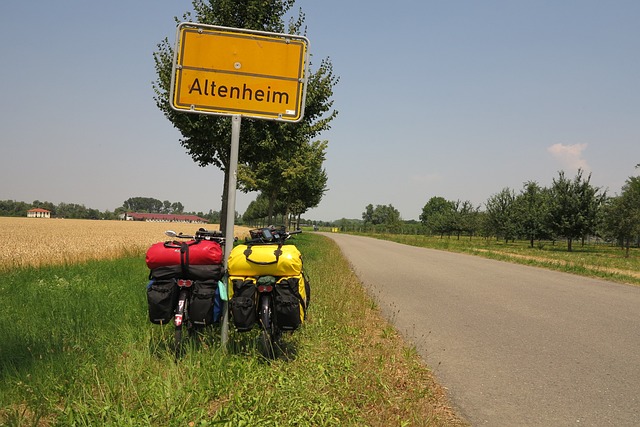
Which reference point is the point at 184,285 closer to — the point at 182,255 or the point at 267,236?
the point at 182,255

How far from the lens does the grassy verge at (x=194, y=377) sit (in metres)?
2.81

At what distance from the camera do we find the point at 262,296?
3.73 meters

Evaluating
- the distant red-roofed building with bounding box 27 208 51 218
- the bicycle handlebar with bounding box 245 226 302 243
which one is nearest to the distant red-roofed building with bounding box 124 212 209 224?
the distant red-roofed building with bounding box 27 208 51 218

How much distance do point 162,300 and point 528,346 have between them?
465 cm

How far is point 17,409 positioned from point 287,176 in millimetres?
17972

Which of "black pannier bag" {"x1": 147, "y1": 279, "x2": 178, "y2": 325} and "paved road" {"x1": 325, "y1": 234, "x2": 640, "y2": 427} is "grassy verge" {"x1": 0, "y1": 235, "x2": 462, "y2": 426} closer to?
"black pannier bag" {"x1": 147, "y1": 279, "x2": 178, "y2": 325}

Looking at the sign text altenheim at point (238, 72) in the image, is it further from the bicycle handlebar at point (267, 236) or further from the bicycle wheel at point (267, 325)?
the bicycle wheel at point (267, 325)

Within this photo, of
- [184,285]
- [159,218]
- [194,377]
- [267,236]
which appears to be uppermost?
[267,236]

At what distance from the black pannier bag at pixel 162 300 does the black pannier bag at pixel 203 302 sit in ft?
0.60

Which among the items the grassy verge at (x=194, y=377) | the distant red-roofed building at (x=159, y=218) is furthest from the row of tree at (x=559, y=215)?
the distant red-roofed building at (x=159, y=218)

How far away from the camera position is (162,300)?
3.62 m

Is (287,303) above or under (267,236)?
under

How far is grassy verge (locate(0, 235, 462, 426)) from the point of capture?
281 cm

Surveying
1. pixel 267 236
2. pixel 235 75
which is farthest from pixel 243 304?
pixel 235 75
